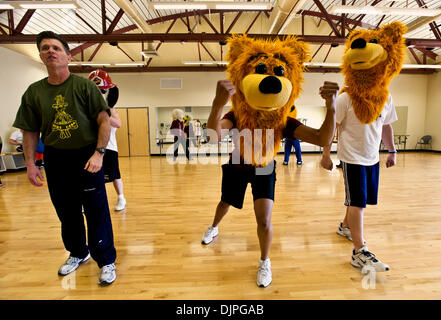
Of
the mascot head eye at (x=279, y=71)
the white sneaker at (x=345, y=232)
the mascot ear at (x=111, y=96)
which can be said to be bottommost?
the white sneaker at (x=345, y=232)

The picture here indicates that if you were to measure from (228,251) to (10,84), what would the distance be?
28.2 ft

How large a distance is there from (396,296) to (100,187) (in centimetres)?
202

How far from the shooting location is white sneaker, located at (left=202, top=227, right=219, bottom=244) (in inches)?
84.7

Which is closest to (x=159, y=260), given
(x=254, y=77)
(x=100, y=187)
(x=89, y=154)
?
(x=100, y=187)

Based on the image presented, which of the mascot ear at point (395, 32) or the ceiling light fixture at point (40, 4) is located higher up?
the ceiling light fixture at point (40, 4)

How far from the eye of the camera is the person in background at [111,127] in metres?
2.41

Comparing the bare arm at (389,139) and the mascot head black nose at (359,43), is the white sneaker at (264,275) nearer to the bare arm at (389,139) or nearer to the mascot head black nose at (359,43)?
the bare arm at (389,139)

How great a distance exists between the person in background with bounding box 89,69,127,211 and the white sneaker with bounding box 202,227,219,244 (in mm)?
1389

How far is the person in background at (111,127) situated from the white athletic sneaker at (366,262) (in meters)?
2.41

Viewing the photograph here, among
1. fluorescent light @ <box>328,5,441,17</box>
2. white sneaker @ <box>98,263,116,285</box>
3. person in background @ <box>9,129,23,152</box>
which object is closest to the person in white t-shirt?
white sneaker @ <box>98,263,116,285</box>

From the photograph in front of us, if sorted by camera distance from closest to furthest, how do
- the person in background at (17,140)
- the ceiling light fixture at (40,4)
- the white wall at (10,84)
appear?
the ceiling light fixture at (40,4), the person in background at (17,140), the white wall at (10,84)

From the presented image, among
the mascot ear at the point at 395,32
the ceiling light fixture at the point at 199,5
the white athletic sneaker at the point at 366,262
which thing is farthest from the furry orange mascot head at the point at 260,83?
the ceiling light fixture at the point at 199,5

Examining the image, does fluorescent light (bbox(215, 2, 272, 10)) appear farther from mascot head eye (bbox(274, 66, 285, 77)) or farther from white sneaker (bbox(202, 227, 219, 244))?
white sneaker (bbox(202, 227, 219, 244))
